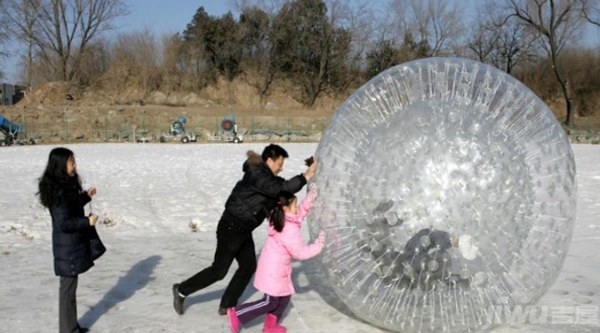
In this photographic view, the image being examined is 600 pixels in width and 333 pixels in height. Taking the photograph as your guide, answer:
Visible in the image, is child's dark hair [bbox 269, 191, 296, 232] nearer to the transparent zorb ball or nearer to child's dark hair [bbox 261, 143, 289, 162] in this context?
the transparent zorb ball

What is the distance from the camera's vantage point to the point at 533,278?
4164mm

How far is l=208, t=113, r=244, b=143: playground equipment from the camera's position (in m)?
31.5

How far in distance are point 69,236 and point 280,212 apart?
5.23 ft

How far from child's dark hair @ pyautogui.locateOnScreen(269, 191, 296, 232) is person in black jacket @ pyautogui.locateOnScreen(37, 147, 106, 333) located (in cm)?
134

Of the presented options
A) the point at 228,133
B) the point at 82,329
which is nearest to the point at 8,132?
the point at 228,133

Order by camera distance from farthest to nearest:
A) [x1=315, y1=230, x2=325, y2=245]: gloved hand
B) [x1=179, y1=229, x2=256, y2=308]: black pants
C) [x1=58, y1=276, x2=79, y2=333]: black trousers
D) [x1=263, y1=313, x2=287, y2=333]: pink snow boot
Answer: [x1=179, y1=229, x2=256, y2=308]: black pants
[x1=263, y1=313, x2=287, y2=333]: pink snow boot
[x1=58, y1=276, x2=79, y2=333]: black trousers
[x1=315, y1=230, x2=325, y2=245]: gloved hand

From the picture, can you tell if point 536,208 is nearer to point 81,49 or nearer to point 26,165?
point 26,165

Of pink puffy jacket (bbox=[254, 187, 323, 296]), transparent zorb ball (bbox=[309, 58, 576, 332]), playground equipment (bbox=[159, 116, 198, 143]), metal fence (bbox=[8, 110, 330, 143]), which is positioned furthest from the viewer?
metal fence (bbox=[8, 110, 330, 143])

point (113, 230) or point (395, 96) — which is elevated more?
point (395, 96)

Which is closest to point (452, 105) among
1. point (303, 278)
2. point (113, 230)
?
point (303, 278)

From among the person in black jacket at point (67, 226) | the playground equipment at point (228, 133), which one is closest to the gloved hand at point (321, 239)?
the person in black jacket at point (67, 226)

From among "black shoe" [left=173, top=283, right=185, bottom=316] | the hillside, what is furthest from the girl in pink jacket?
the hillside

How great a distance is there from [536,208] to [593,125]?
41358mm

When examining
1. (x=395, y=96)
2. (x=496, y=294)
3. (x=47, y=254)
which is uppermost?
(x=395, y=96)
